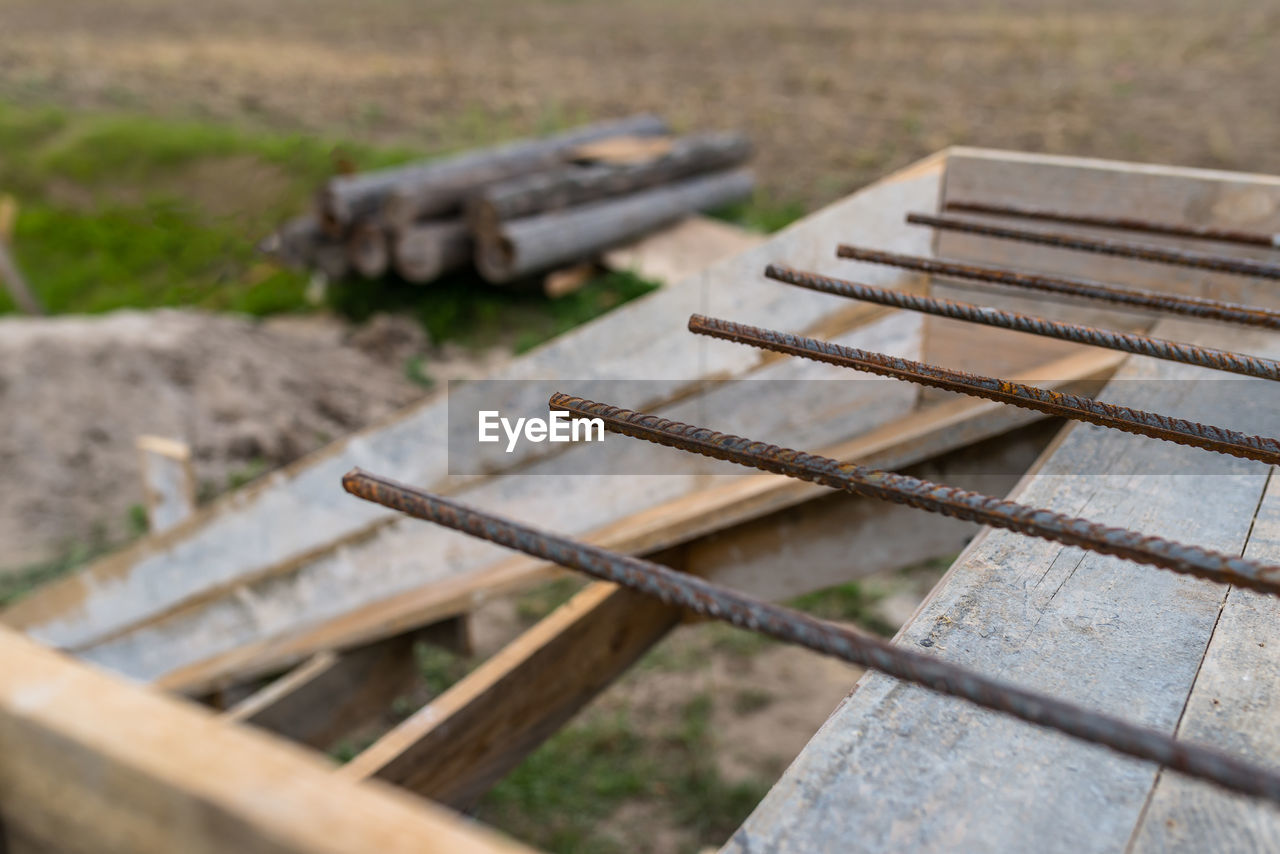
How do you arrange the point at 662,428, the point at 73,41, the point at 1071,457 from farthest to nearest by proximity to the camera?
the point at 73,41 → the point at 1071,457 → the point at 662,428

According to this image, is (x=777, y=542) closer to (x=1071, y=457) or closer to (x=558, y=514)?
(x=558, y=514)

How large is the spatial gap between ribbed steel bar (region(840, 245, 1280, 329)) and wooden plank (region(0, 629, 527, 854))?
5.62ft

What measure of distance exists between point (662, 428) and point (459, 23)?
56.1 ft

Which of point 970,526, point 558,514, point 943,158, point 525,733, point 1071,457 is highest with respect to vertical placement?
point 943,158

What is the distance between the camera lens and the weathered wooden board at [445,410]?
2.57 meters

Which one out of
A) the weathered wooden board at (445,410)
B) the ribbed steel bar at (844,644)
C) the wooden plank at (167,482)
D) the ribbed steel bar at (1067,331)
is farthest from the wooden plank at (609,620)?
the wooden plank at (167,482)

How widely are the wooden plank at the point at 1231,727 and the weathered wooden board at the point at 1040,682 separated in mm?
16

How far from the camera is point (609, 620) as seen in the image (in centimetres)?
259

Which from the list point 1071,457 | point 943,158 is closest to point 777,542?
point 1071,457

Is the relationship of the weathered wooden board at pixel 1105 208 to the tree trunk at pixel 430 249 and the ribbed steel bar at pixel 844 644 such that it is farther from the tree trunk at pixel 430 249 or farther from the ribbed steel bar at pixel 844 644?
the tree trunk at pixel 430 249

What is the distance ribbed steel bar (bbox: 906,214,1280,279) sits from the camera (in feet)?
6.71

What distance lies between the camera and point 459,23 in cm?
1683

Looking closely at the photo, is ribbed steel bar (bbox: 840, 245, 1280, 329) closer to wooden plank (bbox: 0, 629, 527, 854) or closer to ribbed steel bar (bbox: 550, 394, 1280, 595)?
ribbed steel bar (bbox: 550, 394, 1280, 595)

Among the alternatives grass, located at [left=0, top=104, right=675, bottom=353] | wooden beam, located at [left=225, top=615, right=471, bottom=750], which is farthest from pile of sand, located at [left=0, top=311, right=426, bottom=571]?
wooden beam, located at [left=225, top=615, right=471, bottom=750]
